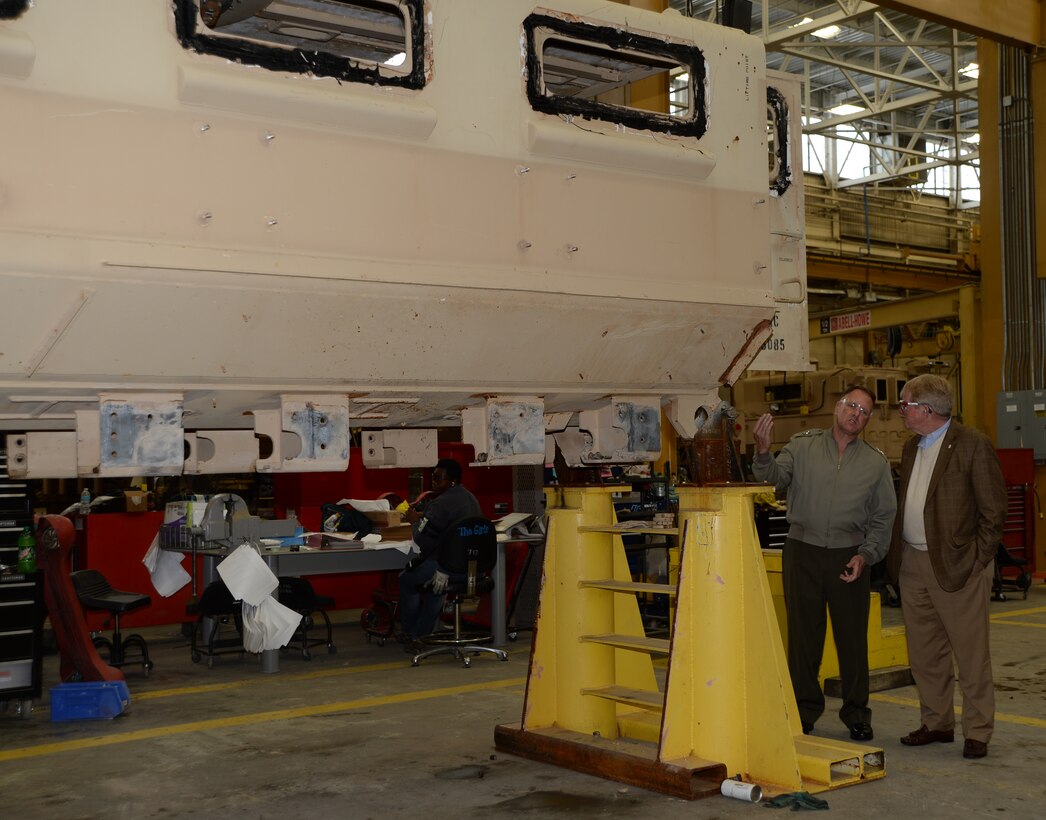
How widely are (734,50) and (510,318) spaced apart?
134 cm

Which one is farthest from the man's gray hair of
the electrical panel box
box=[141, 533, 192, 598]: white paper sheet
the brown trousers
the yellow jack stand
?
the electrical panel box

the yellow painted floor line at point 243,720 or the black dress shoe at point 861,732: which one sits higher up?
the black dress shoe at point 861,732

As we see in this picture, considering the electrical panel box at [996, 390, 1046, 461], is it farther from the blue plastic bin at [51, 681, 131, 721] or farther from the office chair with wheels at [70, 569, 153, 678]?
the blue plastic bin at [51, 681, 131, 721]

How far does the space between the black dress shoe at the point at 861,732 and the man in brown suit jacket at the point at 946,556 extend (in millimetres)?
176

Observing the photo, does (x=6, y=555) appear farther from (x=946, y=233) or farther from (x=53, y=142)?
(x=946, y=233)

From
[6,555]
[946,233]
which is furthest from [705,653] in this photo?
[946,233]

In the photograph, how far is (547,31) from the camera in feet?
12.1

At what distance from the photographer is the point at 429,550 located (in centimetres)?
796

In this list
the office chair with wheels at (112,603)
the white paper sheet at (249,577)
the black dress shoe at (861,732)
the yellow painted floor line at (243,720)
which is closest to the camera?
the black dress shoe at (861,732)

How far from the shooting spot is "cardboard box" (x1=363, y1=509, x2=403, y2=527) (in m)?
9.27

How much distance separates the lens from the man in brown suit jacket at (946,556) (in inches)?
195

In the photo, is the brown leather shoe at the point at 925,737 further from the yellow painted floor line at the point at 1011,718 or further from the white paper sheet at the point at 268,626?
the white paper sheet at the point at 268,626

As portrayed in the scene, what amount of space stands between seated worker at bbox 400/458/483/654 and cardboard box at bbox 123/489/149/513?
2960mm

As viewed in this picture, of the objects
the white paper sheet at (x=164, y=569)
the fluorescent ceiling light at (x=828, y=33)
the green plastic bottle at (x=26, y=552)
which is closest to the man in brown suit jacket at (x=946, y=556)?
the green plastic bottle at (x=26, y=552)
